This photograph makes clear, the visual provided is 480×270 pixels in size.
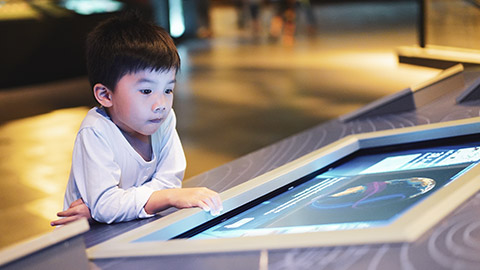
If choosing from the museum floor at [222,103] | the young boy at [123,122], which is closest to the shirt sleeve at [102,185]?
the young boy at [123,122]

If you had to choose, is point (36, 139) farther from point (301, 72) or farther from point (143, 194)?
point (301, 72)

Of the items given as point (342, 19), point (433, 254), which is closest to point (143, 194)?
point (433, 254)

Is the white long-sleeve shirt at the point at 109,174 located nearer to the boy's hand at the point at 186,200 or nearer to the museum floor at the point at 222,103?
the boy's hand at the point at 186,200

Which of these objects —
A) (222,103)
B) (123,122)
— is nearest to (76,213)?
(123,122)

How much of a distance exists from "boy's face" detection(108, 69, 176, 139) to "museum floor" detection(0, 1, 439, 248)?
1.00 meters

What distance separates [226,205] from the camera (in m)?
1.35

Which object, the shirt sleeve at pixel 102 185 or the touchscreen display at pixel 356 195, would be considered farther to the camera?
the shirt sleeve at pixel 102 185

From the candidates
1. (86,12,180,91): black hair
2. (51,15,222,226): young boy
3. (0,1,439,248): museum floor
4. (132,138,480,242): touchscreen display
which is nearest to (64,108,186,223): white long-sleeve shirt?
(51,15,222,226): young boy

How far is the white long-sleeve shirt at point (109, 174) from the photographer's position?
1354mm

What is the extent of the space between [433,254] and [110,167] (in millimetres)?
833

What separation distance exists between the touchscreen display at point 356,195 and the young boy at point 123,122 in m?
0.15

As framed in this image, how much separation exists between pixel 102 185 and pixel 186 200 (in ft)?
0.74

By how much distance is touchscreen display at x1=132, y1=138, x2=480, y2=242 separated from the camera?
1173 millimetres

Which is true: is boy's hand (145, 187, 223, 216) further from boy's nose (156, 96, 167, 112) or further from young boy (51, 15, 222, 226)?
boy's nose (156, 96, 167, 112)
